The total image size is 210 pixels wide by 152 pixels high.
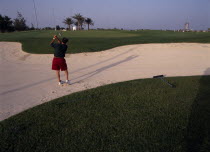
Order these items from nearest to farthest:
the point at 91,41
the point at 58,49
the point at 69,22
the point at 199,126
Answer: the point at 199,126 < the point at 58,49 < the point at 91,41 < the point at 69,22

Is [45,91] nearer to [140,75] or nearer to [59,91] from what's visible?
[59,91]

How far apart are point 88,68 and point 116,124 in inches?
297

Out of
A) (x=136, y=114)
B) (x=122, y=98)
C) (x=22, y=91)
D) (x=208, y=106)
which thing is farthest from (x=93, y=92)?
(x=208, y=106)

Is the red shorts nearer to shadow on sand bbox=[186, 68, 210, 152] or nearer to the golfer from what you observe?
the golfer

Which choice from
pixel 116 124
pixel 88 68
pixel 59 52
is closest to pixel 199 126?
pixel 116 124

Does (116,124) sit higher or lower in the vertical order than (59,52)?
lower

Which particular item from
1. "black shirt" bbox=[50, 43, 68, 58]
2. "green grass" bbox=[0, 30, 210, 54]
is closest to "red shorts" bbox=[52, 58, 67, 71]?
"black shirt" bbox=[50, 43, 68, 58]

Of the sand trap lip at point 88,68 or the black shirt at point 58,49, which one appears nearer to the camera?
the sand trap lip at point 88,68

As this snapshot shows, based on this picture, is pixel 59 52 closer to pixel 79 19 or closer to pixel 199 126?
pixel 199 126

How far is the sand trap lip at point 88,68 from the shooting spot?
652 cm

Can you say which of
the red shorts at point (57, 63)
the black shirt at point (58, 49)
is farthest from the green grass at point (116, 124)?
the black shirt at point (58, 49)

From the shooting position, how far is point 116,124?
13.1 ft

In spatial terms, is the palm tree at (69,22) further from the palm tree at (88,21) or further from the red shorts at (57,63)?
the red shorts at (57,63)

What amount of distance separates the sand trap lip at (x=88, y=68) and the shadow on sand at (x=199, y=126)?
3.78 metres
